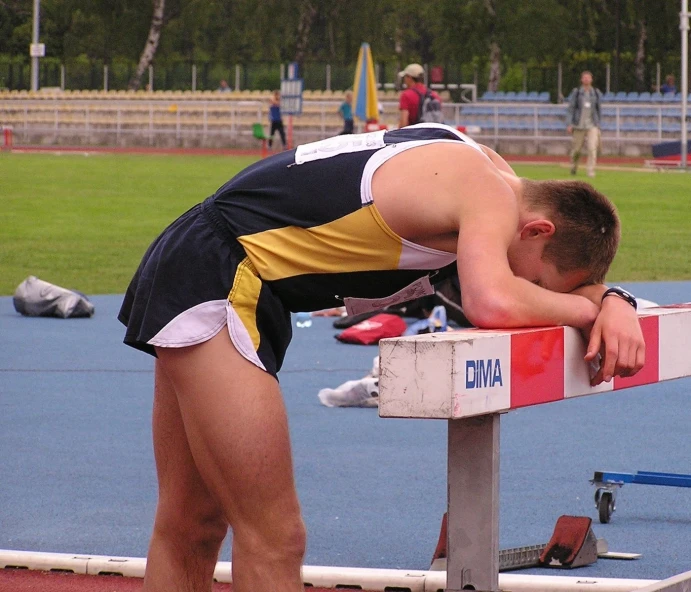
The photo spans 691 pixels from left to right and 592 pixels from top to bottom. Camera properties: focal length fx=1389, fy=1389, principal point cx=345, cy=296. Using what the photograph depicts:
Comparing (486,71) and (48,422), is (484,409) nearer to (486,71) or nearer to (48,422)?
(48,422)

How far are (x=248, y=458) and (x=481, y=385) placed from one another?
0.63 meters

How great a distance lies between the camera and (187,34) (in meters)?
68.3

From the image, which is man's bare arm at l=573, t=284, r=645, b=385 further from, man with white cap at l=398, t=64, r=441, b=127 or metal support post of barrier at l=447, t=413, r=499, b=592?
man with white cap at l=398, t=64, r=441, b=127

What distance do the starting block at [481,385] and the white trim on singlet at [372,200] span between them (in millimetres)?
305

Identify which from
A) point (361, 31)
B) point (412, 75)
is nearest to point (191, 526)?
point (412, 75)

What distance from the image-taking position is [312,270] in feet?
9.64

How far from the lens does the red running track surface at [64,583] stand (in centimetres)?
433

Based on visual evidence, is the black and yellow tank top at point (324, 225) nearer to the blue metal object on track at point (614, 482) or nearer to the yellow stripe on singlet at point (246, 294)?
the yellow stripe on singlet at point (246, 294)

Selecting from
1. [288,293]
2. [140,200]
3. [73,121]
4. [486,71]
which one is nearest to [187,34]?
[486,71]

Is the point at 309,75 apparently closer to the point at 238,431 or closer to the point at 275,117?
the point at 275,117

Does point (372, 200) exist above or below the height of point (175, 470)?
above

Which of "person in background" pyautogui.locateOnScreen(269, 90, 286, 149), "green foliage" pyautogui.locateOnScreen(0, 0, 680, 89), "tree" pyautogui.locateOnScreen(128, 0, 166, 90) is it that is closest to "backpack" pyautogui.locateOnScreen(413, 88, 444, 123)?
"person in background" pyautogui.locateOnScreen(269, 90, 286, 149)

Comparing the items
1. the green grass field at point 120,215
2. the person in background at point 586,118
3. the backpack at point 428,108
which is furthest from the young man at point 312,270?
the person in background at point 586,118

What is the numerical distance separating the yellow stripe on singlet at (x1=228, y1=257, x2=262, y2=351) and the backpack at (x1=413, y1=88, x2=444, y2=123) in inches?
699
